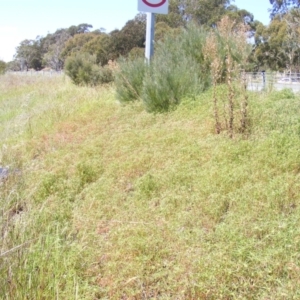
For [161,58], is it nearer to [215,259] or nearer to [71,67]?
[215,259]

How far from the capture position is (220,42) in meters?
6.11

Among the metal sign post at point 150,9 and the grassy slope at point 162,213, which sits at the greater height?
the metal sign post at point 150,9

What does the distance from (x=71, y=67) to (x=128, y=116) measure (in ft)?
29.5

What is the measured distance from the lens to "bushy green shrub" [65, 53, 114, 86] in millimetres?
13195

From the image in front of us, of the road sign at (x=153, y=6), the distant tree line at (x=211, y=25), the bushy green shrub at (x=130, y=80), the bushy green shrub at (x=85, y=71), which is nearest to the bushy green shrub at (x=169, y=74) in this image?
the bushy green shrub at (x=130, y=80)

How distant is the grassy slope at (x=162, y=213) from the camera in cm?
220

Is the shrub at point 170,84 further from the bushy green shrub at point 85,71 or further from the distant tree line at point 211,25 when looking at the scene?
the distant tree line at point 211,25

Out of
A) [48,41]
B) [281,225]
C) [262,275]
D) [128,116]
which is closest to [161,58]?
[128,116]

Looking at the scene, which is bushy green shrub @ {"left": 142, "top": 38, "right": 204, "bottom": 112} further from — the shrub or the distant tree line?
the distant tree line

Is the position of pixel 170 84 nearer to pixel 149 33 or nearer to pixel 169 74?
pixel 169 74

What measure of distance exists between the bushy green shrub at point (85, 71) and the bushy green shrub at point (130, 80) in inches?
235

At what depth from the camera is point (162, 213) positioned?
2.94 m

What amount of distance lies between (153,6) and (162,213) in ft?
17.0

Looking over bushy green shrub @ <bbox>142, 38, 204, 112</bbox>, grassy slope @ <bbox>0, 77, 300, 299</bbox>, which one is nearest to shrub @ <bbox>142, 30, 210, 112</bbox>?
bushy green shrub @ <bbox>142, 38, 204, 112</bbox>
